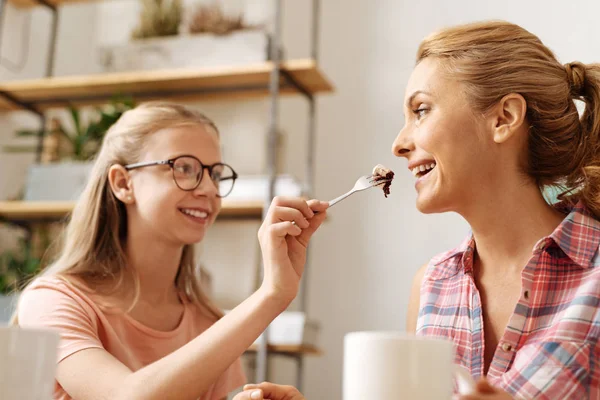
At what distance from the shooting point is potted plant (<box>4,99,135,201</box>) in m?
2.58

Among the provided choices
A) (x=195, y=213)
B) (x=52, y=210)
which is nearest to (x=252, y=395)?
(x=195, y=213)

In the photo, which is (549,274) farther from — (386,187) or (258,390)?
(258,390)

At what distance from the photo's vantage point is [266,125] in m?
2.78

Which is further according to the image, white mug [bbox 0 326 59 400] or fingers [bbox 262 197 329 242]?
fingers [bbox 262 197 329 242]

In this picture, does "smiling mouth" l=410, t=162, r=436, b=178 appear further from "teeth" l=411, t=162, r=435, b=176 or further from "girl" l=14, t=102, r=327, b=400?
"girl" l=14, t=102, r=327, b=400

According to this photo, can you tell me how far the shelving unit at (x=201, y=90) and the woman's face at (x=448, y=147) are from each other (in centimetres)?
119

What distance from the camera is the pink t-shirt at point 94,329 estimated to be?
4.23 feet

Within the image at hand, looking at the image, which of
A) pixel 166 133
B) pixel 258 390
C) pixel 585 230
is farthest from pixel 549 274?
pixel 166 133

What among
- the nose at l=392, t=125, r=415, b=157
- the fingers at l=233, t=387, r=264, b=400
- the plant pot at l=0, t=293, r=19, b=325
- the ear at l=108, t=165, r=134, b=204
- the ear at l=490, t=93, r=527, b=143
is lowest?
the plant pot at l=0, t=293, r=19, b=325

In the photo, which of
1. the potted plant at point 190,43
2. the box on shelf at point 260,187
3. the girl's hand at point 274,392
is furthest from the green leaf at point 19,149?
the girl's hand at point 274,392

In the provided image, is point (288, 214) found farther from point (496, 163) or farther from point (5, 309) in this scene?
point (5, 309)

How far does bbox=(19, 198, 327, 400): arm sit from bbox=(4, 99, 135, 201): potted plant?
1.55 m

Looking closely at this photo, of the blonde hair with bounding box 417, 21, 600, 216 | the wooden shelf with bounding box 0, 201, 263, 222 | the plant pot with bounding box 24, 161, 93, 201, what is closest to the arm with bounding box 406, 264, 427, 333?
the blonde hair with bounding box 417, 21, 600, 216

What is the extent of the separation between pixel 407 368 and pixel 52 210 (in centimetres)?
216
